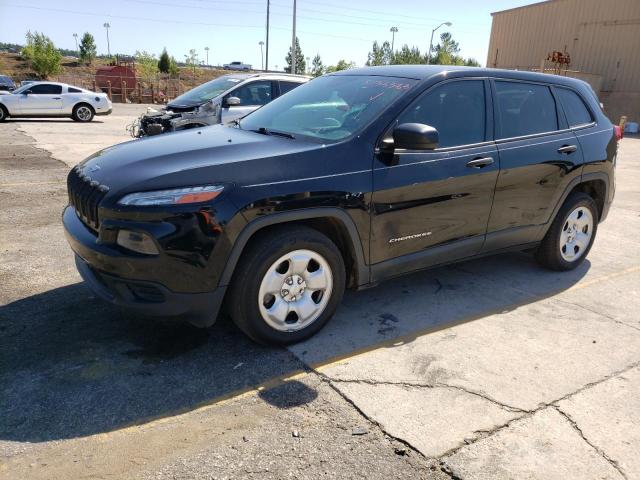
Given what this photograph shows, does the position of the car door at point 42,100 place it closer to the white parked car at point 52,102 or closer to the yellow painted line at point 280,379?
the white parked car at point 52,102

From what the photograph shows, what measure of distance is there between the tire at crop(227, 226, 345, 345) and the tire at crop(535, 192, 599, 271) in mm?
2420

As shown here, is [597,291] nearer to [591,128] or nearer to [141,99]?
[591,128]

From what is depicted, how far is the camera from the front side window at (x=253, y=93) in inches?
404

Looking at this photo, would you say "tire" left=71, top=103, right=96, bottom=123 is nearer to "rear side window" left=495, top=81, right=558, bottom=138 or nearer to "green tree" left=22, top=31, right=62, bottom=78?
"rear side window" left=495, top=81, right=558, bottom=138

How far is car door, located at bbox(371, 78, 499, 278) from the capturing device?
3.52 meters

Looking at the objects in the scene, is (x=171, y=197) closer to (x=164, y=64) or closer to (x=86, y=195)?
(x=86, y=195)

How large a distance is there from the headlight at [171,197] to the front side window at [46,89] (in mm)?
18808

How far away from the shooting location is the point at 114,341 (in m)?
3.33

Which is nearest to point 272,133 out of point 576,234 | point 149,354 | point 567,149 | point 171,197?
point 171,197

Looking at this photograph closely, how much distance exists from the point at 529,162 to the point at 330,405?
269 cm

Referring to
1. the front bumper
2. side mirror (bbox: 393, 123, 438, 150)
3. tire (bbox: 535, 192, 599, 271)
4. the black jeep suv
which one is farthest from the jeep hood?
tire (bbox: 535, 192, 599, 271)

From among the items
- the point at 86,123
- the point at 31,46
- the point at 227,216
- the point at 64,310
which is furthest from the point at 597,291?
Result: the point at 31,46

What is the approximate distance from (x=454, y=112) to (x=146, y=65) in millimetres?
63717

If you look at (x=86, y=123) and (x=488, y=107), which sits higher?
(x=488, y=107)
